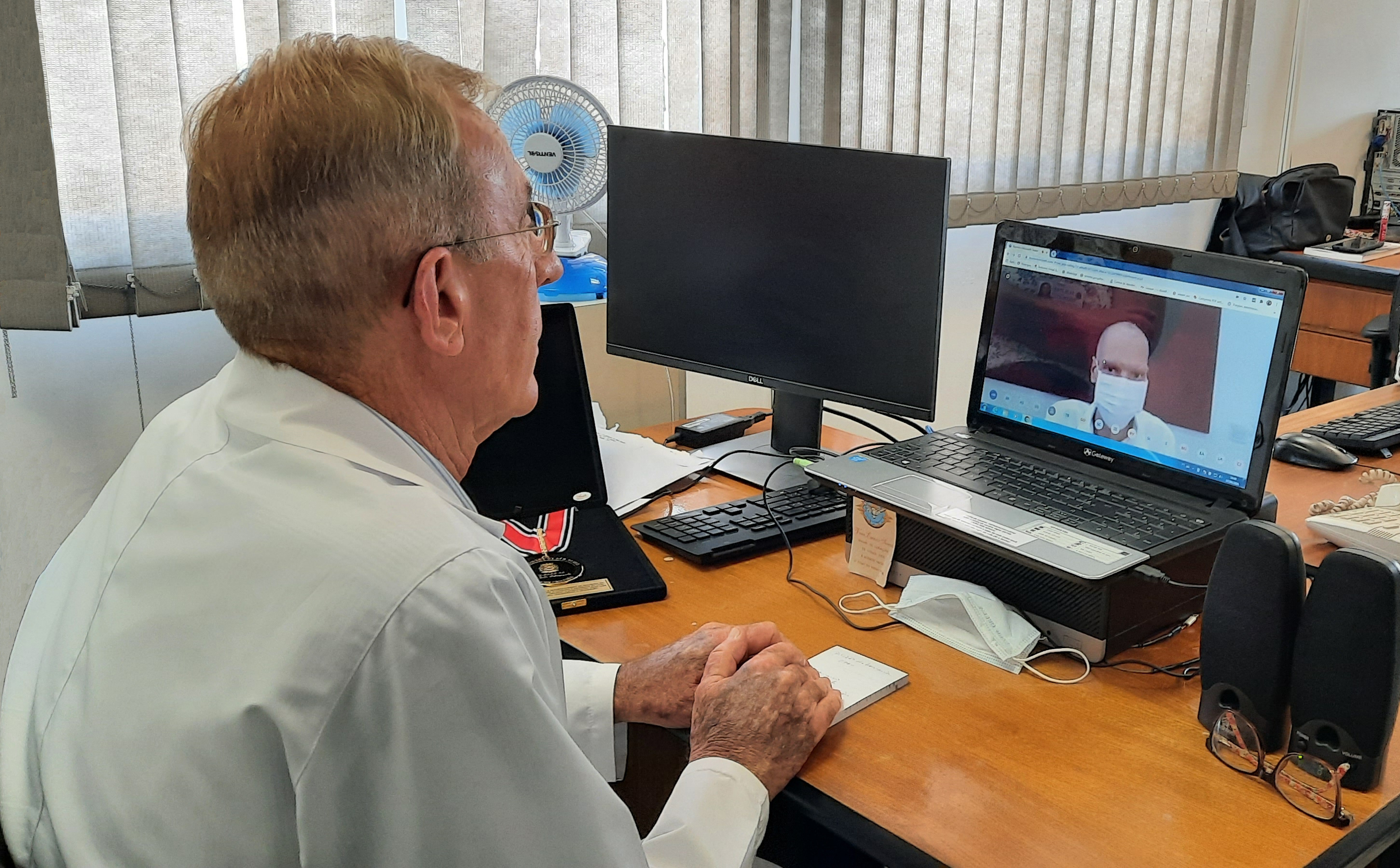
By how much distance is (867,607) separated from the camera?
1389mm

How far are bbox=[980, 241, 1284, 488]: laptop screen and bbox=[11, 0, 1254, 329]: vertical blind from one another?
0.98m

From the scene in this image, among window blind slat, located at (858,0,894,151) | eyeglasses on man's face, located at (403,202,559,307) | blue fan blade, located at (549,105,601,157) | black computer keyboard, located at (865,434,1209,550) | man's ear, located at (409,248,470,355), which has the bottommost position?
black computer keyboard, located at (865,434,1209,550)

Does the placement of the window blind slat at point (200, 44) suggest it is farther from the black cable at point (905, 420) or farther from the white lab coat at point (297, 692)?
the white lab coat at point (297, 692)

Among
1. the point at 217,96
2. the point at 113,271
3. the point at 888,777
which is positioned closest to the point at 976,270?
the point at 113,271

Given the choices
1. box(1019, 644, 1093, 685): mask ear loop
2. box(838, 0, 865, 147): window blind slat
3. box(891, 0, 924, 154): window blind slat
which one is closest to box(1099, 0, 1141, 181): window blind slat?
box(891, 0, 924, 154): window blind slat

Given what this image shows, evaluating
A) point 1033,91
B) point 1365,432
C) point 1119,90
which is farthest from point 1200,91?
point 1365,432

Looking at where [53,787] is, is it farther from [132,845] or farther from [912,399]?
[912,399]

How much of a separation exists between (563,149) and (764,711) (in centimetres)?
129

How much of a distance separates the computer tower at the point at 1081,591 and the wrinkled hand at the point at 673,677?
263 millimetres

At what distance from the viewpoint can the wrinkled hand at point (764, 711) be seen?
3.45ft

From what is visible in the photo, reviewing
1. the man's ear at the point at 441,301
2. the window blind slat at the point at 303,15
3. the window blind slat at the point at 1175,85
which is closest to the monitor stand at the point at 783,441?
the man's ear at the point at 441,301

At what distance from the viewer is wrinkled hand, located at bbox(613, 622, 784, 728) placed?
1173mm

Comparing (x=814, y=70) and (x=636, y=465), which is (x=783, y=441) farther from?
(x=814, y=70)

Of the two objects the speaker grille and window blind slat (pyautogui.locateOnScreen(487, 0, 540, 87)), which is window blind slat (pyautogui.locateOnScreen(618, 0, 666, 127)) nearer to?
window blind slat (pyautogui.locateOnScreen(487, 0, 540, 87))
